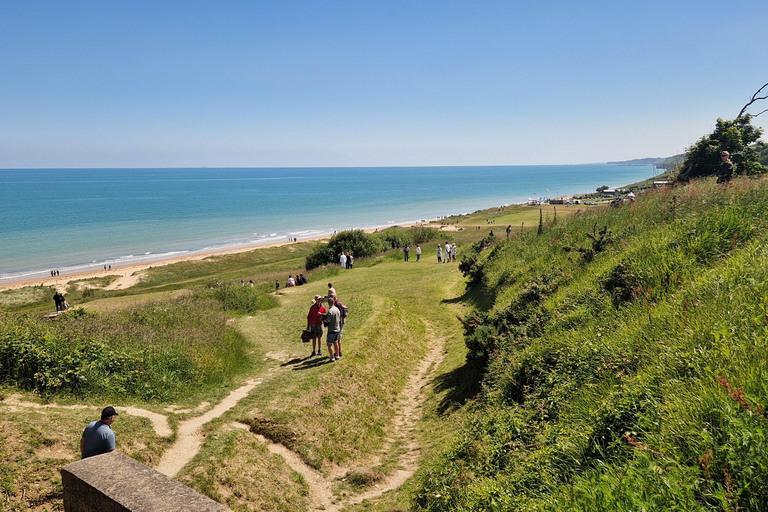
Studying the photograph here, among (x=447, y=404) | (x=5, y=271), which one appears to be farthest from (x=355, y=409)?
(x=5, y=271)

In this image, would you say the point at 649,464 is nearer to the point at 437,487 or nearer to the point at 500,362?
the point at 437,487

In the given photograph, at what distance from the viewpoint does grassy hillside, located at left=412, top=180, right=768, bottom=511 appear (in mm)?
4105

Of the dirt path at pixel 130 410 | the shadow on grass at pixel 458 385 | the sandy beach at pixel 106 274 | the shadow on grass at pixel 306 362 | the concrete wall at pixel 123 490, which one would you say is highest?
the concrete wall at pixel 123 490

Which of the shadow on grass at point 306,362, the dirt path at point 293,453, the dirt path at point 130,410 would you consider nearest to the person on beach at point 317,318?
the shadow on grass at point 306,362

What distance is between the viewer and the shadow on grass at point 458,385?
1205 centimetres

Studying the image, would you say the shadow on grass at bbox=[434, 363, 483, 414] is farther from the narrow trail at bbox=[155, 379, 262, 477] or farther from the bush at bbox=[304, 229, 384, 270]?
the bush at bbox=[304, 229, 384, 270]

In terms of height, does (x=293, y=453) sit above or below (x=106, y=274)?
above

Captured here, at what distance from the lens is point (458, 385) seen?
13.2 m

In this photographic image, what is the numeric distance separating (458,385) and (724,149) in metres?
20.7

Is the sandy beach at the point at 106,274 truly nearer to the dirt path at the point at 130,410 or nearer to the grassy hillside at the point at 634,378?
the dirt path at the point at 130,410

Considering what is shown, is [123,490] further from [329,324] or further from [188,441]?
[329,324]

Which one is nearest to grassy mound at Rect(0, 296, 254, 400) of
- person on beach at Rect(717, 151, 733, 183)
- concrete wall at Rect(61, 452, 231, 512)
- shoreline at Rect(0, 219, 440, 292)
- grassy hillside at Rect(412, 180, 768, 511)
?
concrete wall at Rect(61, 452, 231, 512)

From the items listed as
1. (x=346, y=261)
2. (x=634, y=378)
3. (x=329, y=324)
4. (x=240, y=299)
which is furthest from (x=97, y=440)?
(x=346, y=261)

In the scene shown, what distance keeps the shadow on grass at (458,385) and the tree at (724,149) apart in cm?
1734
